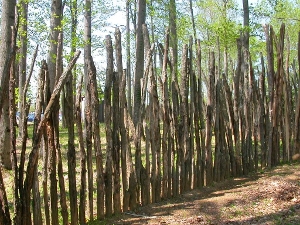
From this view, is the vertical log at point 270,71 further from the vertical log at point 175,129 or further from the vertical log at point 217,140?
the vertical log at point 175,129

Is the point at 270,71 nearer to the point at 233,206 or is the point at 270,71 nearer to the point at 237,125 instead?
the point at 237,125

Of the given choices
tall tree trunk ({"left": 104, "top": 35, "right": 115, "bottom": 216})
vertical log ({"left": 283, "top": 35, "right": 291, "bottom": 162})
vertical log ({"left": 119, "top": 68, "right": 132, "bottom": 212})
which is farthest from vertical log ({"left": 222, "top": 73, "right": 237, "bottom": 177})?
tall tree trunk ({"left": 104, "top": 35, "right": 115, "bottom": 216})

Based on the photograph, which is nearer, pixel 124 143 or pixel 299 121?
pixel 124 143

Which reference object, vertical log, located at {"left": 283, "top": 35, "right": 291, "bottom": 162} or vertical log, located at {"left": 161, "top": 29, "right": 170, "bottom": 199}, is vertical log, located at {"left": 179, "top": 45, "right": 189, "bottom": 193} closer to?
vertical log, located at {"left": 161, "top": 29, "right": 170, "bottom": 199}

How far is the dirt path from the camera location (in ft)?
12.5

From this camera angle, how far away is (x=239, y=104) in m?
6.22

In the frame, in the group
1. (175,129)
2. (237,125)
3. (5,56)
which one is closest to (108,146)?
(175,129)

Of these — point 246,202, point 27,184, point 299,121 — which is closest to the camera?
point 27,184

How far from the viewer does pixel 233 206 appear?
4.27 m

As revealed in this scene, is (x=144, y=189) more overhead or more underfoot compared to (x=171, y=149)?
more underfoot

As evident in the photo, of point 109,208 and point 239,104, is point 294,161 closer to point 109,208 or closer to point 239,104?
point 239,104

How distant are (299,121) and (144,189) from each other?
357cm

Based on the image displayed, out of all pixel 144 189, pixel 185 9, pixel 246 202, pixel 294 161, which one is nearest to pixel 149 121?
pixel 144 189

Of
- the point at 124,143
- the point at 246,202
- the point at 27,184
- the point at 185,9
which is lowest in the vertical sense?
the point at 246,202
